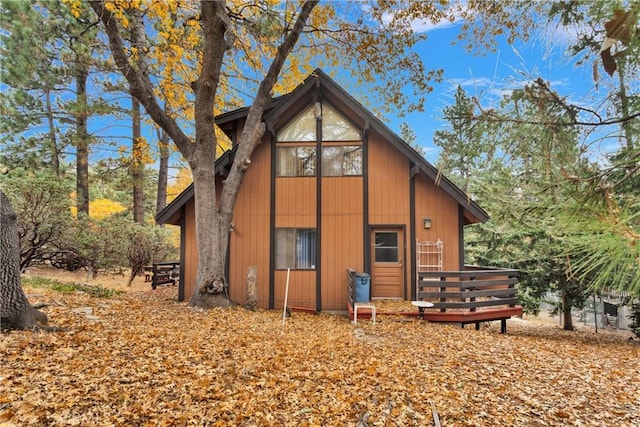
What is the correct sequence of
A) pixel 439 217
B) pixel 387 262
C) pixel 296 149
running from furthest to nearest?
1. pixel 296 149
2. pixel 387 262
3. pixel 439 217

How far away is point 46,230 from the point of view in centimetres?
944

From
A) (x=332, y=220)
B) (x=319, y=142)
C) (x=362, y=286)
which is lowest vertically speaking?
(x=362, y=286)

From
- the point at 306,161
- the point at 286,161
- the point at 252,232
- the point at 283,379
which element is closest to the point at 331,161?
the point at 306,161

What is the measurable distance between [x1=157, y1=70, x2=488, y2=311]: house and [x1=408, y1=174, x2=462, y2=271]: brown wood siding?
26 millimetres

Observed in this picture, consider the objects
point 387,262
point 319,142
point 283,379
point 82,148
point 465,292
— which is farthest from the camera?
point 82,148

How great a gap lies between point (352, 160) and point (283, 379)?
6.61 meters

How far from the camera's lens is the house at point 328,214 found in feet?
29.0

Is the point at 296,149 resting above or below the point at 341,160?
above

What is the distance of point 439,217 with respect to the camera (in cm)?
883

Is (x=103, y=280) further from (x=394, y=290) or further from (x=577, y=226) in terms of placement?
(x=577, y=226)

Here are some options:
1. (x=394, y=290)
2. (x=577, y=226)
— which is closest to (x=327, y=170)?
(x=394, y=290)

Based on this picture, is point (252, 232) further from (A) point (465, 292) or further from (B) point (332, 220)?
(A) point (465, 292)

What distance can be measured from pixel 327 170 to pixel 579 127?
24.8 ft

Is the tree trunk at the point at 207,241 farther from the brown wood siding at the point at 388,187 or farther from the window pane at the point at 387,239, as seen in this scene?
the window pane at the point at 387,239
